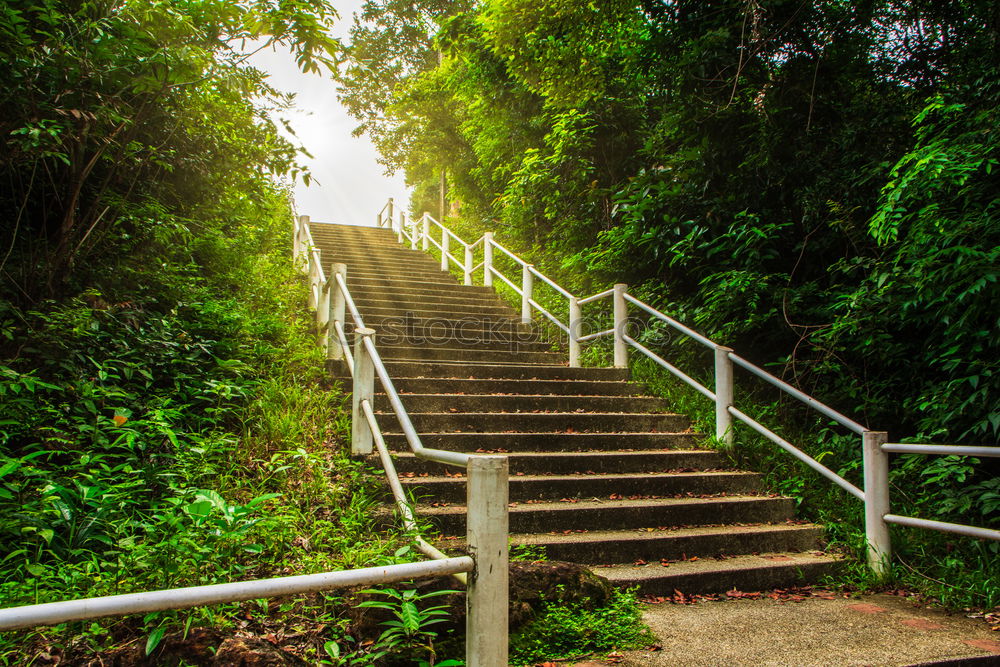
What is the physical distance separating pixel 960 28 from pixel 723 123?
2.00 meters

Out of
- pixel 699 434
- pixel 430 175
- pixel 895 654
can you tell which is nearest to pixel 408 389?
pixel 699 434

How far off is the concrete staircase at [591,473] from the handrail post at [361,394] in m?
0.25

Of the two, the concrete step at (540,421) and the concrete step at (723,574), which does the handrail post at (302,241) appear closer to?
the concrete step at (540,421)

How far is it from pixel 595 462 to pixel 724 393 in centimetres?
124

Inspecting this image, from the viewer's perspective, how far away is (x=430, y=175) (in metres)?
22.1

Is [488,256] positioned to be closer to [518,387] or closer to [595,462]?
[518,387]

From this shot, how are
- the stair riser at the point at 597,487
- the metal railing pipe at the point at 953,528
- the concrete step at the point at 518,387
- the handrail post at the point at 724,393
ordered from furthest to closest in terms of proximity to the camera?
the concrete step at the point at 518,387 → the handrail post at the point at 724,393 → the stair riser at the point at 597,487 → the metal railing pipe at the point at 953,528

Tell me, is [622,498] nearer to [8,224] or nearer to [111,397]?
[111,397]

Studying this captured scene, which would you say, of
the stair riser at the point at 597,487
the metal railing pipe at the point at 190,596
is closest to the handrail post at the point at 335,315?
the stair riser at the point at 597,487

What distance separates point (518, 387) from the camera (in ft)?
18.8

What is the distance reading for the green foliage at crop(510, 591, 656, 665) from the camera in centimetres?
257

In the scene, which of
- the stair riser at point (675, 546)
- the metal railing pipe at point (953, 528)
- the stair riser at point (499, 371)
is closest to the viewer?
the metal railing pipe at point (953, 528)

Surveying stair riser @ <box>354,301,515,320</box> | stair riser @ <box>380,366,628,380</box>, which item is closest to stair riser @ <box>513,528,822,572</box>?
stair riser @ <box>380,366,628,380</box>

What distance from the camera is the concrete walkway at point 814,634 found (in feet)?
8.40
